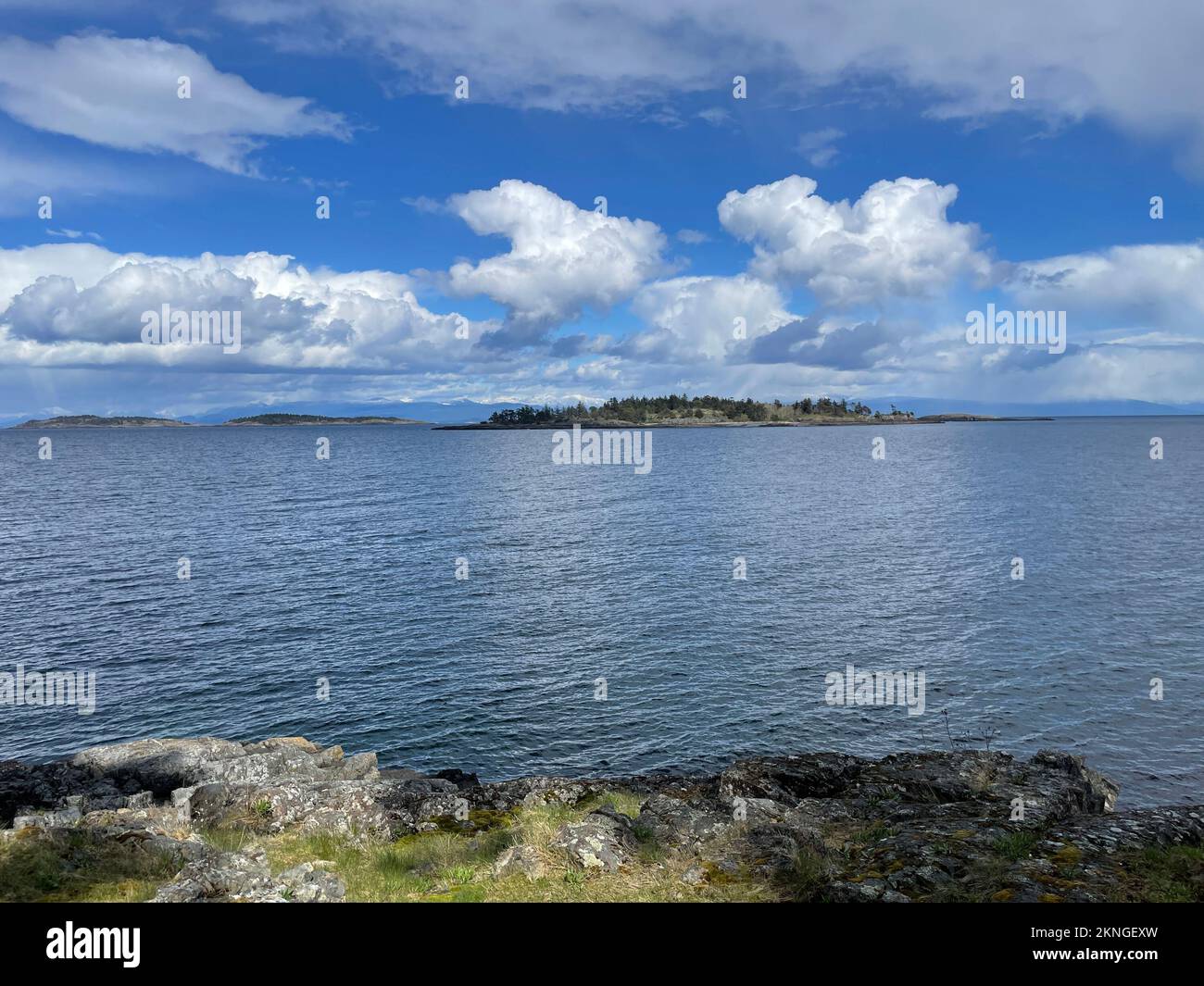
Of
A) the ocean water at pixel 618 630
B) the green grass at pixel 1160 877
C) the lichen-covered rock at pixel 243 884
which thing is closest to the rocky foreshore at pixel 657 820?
the lichen-covered rock at pixel 243 884

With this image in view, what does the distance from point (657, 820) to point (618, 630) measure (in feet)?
97.5

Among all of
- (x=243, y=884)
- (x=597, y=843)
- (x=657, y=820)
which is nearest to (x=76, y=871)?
(x=243, y=884)

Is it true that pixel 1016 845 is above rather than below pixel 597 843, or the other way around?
above

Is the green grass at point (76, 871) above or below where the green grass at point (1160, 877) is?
below

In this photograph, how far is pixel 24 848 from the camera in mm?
14766

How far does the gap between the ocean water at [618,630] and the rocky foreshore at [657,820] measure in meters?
5.93

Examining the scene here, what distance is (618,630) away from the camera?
156 ft

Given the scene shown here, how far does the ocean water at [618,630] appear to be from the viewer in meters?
33.5

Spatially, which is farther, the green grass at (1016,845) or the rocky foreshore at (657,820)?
the green grass at (1016,845)

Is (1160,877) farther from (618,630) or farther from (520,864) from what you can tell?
(618,630)

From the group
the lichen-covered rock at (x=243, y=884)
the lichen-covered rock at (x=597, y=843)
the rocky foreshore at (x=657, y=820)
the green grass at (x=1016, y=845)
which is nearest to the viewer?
the lichen-covered rock at (x=243, y=884)

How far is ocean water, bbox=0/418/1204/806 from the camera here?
3353 centimetres

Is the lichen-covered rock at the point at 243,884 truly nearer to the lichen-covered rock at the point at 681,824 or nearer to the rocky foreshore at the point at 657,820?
the rocky foreshore at the point at 657,820
